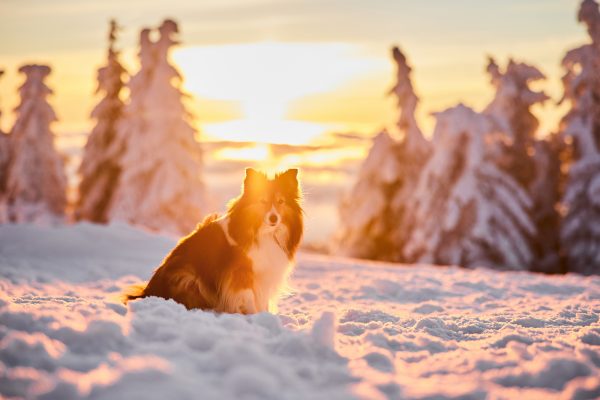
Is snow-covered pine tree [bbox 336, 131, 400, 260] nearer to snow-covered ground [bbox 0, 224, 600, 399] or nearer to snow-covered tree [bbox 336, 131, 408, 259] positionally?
snow-covered tree [bbox 336, 131, 408, 259]

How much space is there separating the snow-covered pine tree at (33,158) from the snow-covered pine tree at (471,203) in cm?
1984

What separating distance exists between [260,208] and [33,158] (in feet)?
85.5

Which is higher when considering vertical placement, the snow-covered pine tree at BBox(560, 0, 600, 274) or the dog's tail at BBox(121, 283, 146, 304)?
the snow-covered pine tree at BBox(560, 0, 600, 274)

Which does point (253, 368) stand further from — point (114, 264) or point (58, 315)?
point (114, 264)

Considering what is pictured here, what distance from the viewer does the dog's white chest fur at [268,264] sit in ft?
20.4

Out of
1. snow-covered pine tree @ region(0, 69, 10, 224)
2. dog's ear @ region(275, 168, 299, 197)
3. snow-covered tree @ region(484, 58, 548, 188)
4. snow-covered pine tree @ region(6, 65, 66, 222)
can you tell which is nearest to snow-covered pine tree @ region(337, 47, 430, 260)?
snow-covered tree @ region(484, 58, 548, 188)

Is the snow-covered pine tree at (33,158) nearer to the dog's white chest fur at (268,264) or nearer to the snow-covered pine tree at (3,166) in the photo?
the snow-covered pine tree at (3,166)

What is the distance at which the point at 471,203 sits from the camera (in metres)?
22.2

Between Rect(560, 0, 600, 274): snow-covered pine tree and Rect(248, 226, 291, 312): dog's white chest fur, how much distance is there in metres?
19.0

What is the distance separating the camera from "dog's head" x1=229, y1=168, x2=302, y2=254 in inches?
241

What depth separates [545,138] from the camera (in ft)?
80.8

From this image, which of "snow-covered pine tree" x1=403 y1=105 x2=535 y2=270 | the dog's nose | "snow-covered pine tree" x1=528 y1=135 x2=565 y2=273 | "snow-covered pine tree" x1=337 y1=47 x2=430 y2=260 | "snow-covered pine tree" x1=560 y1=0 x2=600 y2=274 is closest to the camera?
the dog's nose

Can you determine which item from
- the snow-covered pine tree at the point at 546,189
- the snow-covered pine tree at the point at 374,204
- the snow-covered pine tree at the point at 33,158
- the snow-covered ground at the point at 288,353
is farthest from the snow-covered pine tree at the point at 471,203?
the snow-covered pine tree at the point at 33,158

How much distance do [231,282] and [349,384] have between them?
246 centimetres
